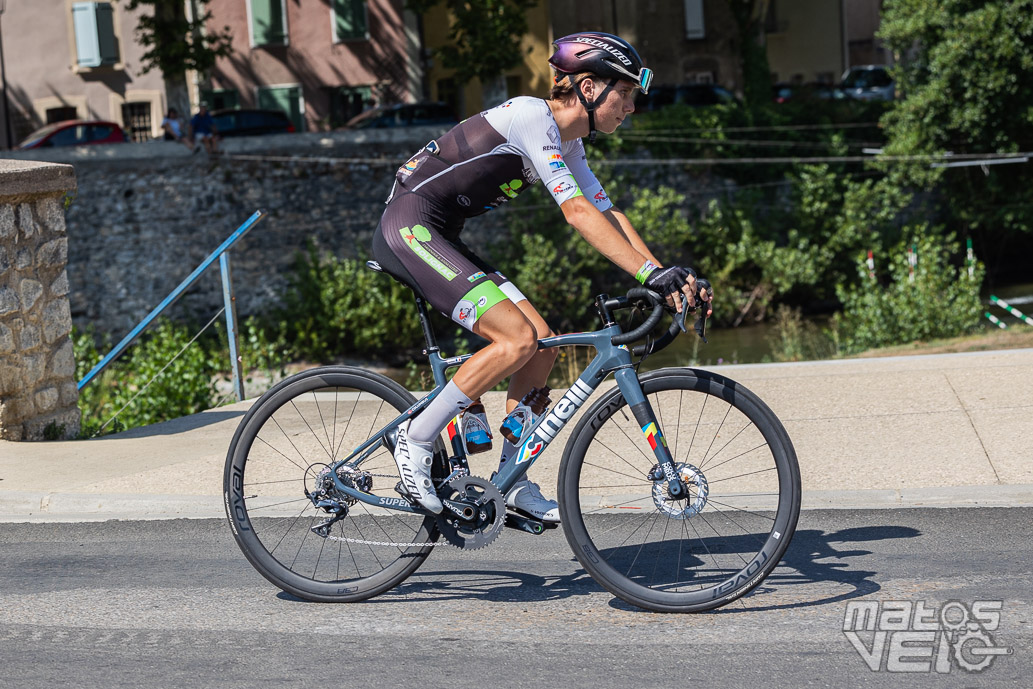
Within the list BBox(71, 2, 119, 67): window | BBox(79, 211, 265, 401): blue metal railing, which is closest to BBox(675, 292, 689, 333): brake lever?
BBox(79, 211, 265, 401): blue metal railing

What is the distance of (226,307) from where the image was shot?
940cm

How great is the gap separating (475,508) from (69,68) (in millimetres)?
41187

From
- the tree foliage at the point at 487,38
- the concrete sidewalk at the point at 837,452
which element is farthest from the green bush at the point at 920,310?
the tree foliage at the point at 487,38

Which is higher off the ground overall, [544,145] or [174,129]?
[174,129]

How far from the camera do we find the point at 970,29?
97.7ft

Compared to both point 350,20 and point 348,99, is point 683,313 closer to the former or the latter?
point 350,20

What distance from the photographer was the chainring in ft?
14.6

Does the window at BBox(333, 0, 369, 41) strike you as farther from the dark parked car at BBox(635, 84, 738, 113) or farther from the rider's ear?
the rider's ear

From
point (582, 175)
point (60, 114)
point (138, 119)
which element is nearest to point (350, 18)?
point (138, 119)

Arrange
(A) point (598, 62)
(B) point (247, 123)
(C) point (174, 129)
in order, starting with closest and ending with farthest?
(A) point (598, 62)
(C) point (174, 129)
(B) point (247, 123)

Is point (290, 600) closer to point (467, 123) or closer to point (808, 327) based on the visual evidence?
point (467, 123)

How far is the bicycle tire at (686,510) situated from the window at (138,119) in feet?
129

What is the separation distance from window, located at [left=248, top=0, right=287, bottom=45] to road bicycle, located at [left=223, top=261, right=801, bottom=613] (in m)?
39.5

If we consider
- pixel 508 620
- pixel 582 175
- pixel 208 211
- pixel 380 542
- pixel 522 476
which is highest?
pixel 208 211
